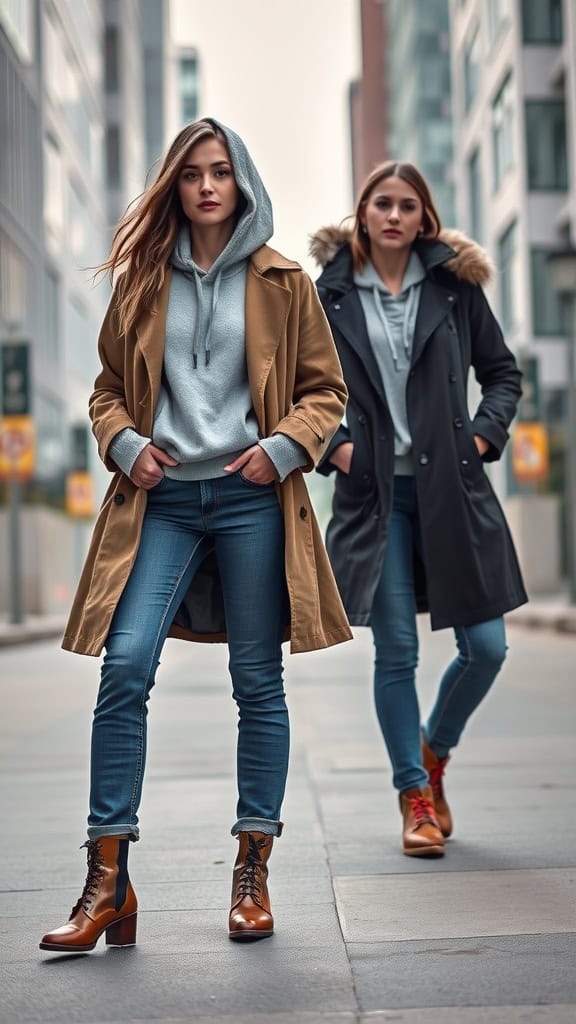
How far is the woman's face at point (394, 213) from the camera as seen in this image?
187 inches

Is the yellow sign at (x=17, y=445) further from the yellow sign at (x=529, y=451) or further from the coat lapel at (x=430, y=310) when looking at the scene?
the coat lapel at (x=430, y=310)

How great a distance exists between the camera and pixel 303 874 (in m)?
4.30

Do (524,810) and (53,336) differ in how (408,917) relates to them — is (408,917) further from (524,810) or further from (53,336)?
(53,336)

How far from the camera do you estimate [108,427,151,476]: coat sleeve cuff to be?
140 inches

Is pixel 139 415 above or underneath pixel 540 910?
above

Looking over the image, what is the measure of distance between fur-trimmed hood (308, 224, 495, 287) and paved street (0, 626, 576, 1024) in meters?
1.73

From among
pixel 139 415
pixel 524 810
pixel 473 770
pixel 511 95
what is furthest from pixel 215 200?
pixel 511 95

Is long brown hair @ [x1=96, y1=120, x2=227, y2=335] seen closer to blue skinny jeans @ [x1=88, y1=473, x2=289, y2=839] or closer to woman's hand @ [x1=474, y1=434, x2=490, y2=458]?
blue skinny jeans @ [x1=88, y1=473, x2=289, y2=839]

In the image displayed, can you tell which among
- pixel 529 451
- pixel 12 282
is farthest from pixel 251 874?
pixel 12 282

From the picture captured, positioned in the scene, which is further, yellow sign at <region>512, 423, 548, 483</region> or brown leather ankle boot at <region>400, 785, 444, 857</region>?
yellow sign at <region>512, 423, 548, 483</region>

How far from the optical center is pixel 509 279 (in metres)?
36.9

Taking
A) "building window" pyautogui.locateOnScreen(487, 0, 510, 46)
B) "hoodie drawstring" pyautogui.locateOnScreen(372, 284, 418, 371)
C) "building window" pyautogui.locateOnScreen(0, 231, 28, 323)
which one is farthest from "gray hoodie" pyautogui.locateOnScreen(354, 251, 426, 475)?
"building window" pyautogui.locateOnScreen(487, 0, 510, 46)

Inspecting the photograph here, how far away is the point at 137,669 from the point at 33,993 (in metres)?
0.71

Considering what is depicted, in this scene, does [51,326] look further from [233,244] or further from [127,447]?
[127,447]
